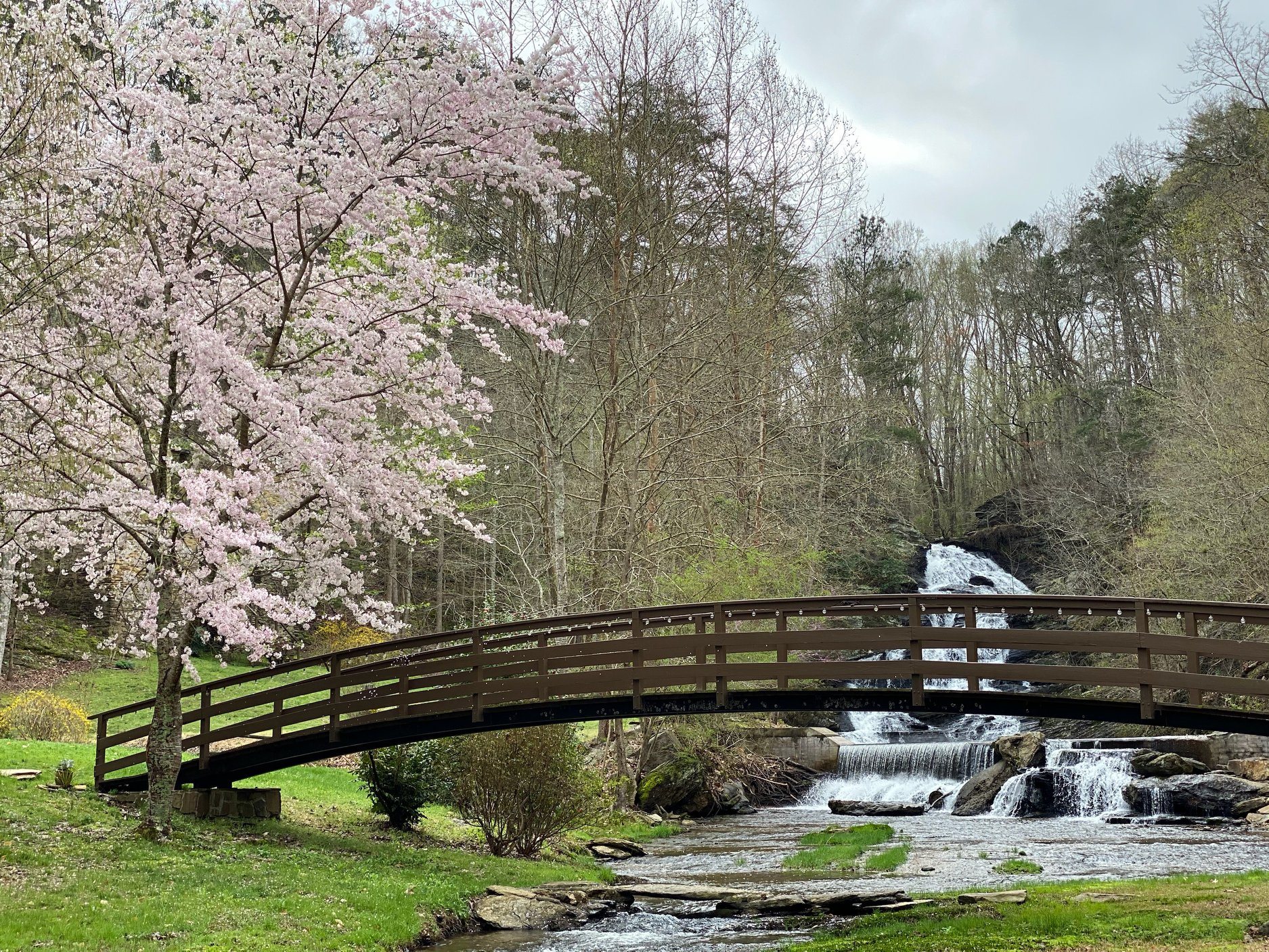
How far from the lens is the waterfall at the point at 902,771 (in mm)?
24266

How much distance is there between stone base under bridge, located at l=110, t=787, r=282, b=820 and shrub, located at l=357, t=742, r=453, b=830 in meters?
1.48

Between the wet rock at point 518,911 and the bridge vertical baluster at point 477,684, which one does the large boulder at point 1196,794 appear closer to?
the wet rock at point 518,911

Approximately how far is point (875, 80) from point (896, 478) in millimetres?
12378

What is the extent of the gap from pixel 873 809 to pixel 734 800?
333cm

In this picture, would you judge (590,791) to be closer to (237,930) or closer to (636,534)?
(636,534)

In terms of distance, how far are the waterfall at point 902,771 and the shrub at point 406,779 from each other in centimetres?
1199

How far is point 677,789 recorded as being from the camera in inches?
895

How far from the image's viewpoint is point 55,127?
9.74m

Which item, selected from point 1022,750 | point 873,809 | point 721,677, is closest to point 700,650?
point 721,677

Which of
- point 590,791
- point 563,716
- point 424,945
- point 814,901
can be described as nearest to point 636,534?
point 590,791

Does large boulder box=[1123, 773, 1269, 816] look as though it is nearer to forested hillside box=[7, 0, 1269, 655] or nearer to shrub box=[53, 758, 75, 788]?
forested hillside box=[7, 0, 1269, 655]

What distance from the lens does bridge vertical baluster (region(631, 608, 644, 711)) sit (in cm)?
1278

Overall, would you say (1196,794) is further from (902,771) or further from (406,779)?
A: (406,779)

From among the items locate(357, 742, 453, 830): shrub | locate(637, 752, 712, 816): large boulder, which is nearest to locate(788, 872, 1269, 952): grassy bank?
locate(357, 742, 453, 830): shrub
